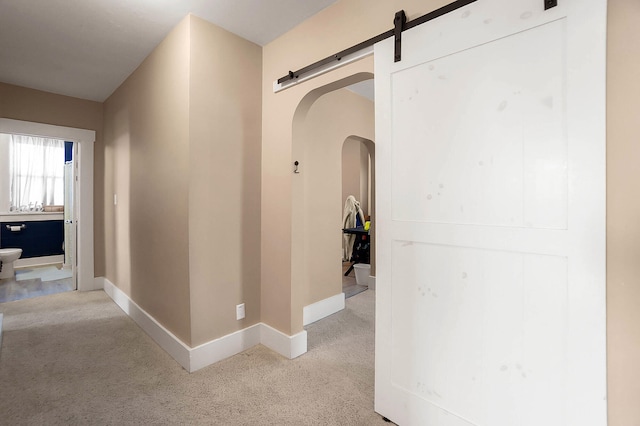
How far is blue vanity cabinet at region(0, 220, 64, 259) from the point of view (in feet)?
16.4

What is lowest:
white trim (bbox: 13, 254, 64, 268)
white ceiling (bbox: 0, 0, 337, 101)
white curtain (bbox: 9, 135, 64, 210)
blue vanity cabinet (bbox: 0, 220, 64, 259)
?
white trim (bbox: 13, 254, 64, 268)

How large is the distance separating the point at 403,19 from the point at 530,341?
158cm

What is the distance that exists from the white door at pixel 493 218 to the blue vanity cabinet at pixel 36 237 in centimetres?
637

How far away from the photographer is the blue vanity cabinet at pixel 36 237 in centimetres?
500

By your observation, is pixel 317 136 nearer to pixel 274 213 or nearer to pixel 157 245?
pixel 274 213

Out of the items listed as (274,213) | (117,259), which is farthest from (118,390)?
(117,259)

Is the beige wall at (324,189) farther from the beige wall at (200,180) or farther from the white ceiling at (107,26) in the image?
the white ceiling at (107,26)

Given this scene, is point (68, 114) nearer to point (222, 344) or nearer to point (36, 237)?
point (36, 237)

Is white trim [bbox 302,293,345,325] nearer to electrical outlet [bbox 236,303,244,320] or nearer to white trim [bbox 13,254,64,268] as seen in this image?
electrical outlet [bbox 236,303,244,320]

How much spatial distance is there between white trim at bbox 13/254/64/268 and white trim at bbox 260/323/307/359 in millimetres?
5271

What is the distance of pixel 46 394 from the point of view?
6.08 feet

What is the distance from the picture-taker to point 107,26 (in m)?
2.23

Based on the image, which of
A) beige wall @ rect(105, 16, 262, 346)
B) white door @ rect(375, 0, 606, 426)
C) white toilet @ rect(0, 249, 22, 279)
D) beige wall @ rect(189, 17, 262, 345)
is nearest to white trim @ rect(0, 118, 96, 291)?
white toilet @ rect(0, 249, 22, 279)

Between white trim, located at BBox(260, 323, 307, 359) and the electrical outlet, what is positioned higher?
the electrical outlet
